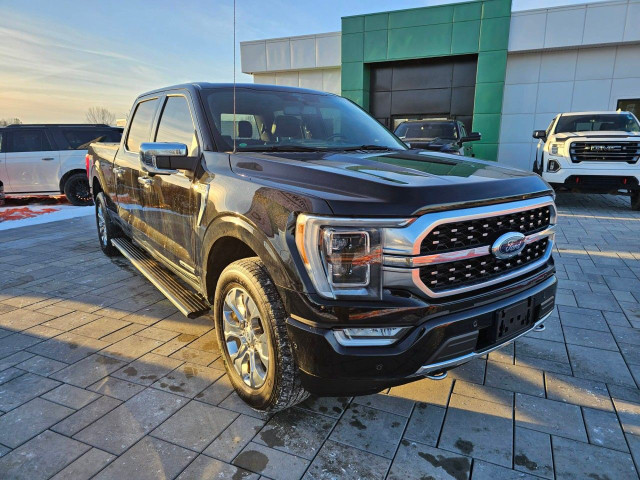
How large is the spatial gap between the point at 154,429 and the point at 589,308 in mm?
3762

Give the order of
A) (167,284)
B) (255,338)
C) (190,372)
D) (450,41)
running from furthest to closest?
(450,41) < (167,284) < (190,372) < (255,338)

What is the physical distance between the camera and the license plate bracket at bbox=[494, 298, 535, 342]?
81.1 inches

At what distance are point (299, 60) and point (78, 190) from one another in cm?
1121

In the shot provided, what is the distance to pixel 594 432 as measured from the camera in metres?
2.25

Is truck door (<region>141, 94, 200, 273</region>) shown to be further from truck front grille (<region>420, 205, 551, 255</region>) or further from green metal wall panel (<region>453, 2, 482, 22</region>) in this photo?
green metal wall panel (<region>453, 2, 482, 22</region>)

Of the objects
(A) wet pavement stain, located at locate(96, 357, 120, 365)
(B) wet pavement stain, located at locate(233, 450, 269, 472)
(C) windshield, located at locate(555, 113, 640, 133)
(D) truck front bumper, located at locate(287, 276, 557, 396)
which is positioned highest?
(C) windshield, located at locate(555, 113, 640, 133)

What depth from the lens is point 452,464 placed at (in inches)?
79.7

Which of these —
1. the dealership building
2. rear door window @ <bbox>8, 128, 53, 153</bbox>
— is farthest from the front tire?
the dealership building

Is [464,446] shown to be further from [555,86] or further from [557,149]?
[555,86]

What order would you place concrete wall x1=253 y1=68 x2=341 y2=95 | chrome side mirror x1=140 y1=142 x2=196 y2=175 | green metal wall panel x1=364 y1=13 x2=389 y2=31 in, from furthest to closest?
concrete wall x1=253 y1=68 x2=341 y2=95, green metal wall panel x1=364 y1=13 x2=389 y2=31, chrome side mirror x1=140 y1=142 x2=196 y2=175

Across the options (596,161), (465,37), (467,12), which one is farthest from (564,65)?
(596,161)

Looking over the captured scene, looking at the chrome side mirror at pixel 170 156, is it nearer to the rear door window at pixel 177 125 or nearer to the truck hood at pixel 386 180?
the rear door window at pixel 177 125

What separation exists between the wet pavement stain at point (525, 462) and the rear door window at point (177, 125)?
259 cm

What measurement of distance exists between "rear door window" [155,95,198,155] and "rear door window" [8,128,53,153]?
8376 millimetres
